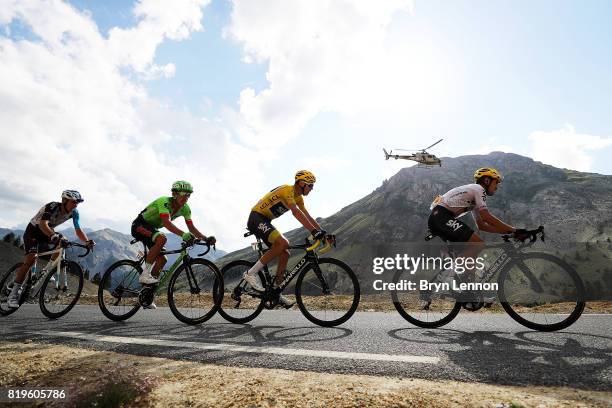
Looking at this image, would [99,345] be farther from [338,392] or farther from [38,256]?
[38,256]

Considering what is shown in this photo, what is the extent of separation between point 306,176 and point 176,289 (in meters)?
3.57

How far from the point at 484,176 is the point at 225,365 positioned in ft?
19.7

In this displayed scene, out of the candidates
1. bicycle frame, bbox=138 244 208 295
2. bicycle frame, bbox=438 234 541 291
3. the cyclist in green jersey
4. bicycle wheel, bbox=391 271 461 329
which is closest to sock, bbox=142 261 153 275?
the cyclist in green jersey

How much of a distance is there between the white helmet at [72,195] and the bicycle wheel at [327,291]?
592cm

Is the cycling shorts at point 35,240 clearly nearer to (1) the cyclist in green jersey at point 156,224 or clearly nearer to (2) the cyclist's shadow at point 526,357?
(1) the cyclist in green jersey at point 156,224

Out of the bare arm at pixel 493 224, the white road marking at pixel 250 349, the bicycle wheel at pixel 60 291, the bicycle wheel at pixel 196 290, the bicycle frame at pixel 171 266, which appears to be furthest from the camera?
the bicycle wheel at pixel 60 291

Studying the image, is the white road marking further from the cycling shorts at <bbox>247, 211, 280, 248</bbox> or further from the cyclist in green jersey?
the cycling shorts at <bbox>247, 211, 280, 248</bbox>

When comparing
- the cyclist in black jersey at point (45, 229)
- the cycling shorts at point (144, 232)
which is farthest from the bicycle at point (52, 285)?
the cycling shorts at point (144, 232)

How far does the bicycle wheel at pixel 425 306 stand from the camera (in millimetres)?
6887

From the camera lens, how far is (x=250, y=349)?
4832mm

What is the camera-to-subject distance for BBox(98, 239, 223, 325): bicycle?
25.5 feet

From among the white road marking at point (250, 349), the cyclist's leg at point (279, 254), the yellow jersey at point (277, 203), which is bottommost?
the white road marking at point (250, 349)

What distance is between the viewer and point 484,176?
7.48 metres

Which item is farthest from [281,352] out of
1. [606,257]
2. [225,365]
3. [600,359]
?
[606,257]
